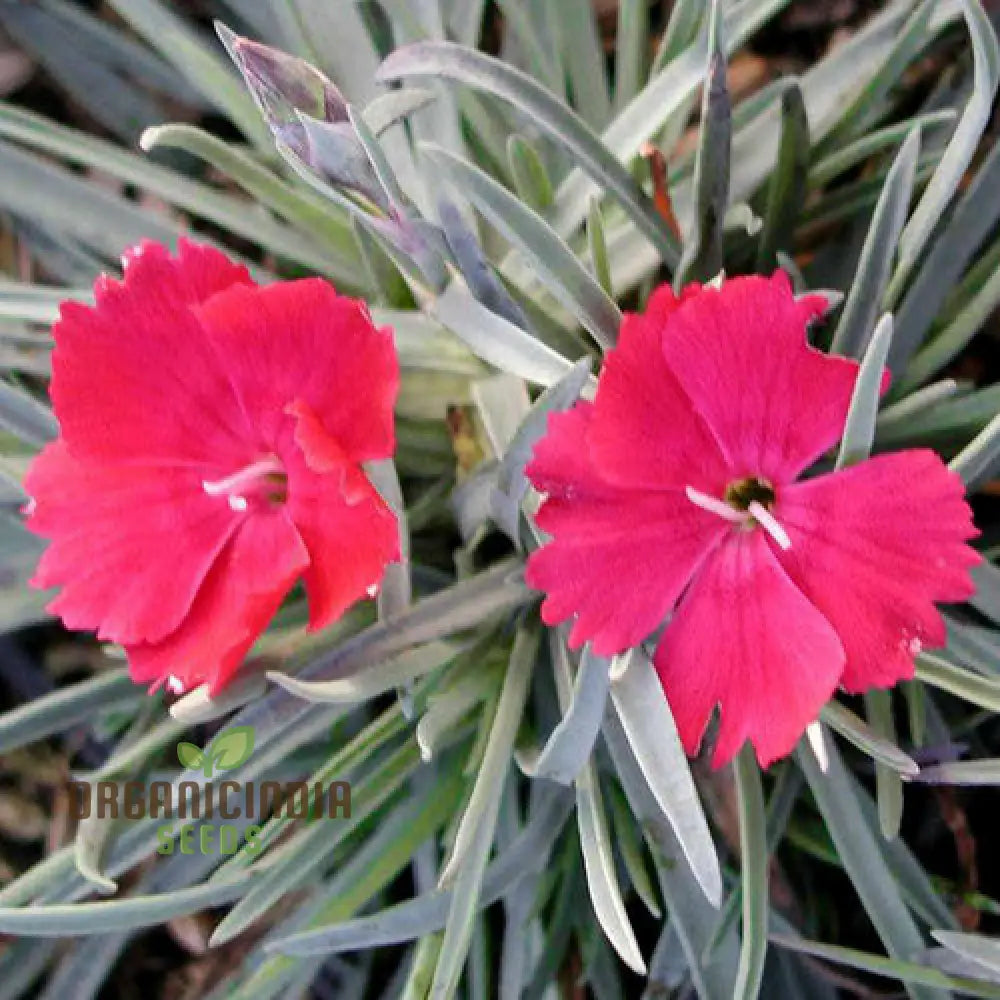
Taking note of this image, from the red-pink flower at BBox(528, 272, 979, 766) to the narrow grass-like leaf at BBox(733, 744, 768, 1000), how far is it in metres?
0.17

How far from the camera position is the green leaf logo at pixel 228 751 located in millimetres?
715

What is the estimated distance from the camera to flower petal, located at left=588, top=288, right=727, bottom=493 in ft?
1.74

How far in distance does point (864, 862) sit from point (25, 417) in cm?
62

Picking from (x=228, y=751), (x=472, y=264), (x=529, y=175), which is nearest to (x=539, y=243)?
(x=472, y=264)

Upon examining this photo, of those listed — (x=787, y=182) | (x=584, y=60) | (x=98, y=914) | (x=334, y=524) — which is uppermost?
(x=584, y=60)

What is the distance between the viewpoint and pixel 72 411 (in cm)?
60

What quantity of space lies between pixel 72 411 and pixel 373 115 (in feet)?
0.79

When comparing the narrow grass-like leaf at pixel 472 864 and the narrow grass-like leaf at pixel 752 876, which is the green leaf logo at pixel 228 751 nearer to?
the narrow grass-like leaf at pixel 472 864

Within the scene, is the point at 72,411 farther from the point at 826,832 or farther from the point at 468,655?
the point at 826,832

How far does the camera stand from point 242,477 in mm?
612

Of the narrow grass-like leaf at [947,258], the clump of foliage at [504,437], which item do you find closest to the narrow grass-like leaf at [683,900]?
the clump of foliage at [504,437]

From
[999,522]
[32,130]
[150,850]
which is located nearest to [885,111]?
[999,522]

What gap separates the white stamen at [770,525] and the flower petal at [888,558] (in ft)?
0.07

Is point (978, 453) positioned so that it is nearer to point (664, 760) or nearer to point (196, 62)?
point (664, 760)
